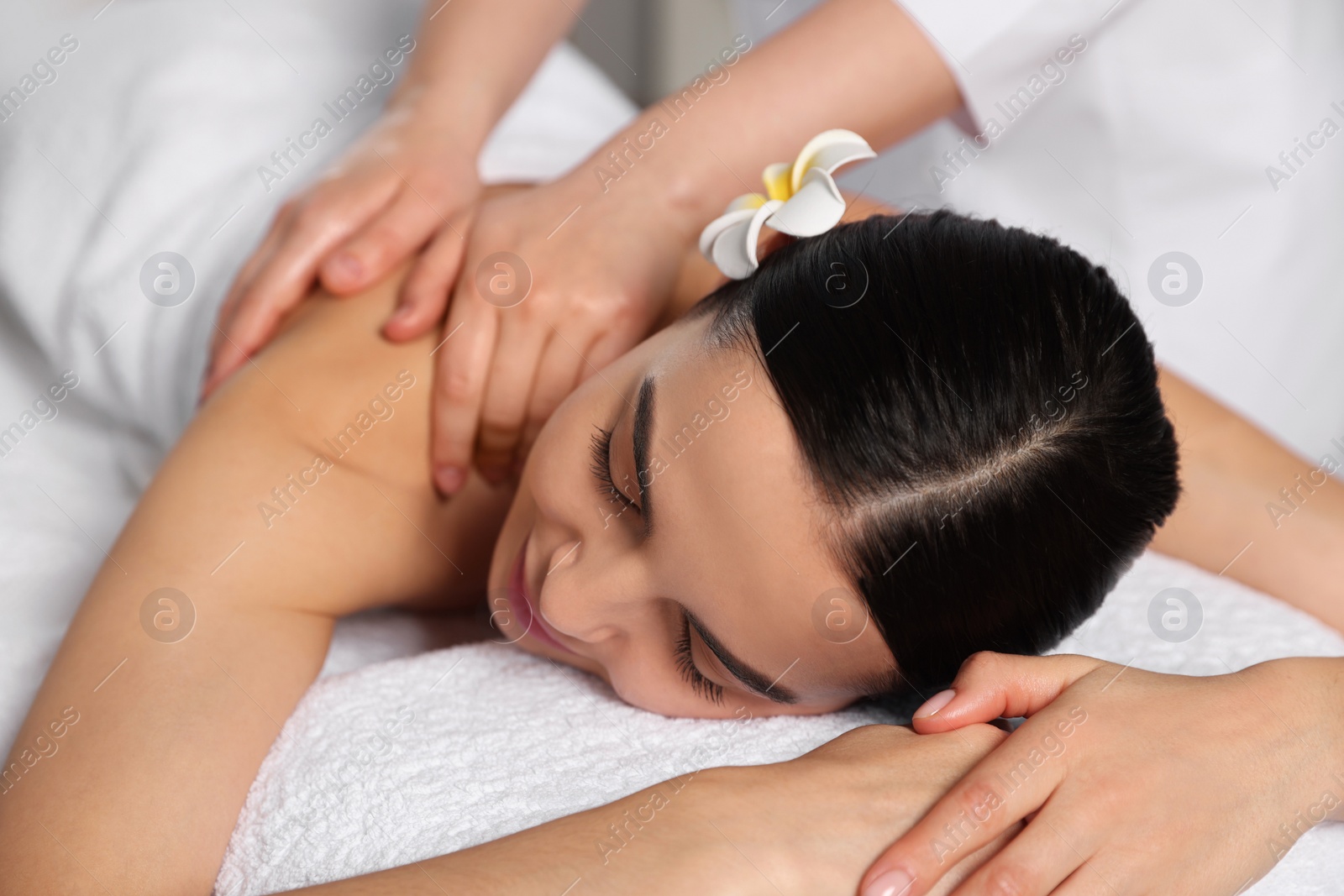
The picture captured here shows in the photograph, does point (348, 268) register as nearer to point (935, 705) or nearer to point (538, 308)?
point (538, 308)

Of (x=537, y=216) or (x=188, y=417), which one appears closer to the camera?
(x=537, y=216)

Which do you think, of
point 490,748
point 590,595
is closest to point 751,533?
point 590,595

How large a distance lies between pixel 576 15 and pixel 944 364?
90 centimetres

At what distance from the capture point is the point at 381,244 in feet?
3.43

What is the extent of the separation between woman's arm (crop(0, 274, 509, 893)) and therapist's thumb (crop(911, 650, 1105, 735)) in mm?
499

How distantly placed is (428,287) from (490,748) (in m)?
0.45

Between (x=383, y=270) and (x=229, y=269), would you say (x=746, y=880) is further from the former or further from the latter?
(x=229, y=269)

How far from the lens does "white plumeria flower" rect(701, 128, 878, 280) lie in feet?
2.67

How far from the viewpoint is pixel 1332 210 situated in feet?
4.67

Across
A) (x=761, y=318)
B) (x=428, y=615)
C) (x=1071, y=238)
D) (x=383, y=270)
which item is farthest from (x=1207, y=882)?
(x=1071, y=238)

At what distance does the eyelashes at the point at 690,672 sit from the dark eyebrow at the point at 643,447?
8cm

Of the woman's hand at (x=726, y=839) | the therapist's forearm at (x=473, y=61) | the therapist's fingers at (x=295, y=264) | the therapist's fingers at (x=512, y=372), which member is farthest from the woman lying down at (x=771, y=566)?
the therapist's forearm at (x=473, y=61)

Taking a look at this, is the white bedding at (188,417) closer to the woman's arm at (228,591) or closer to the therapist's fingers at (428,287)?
the woman's arm at (228,591)

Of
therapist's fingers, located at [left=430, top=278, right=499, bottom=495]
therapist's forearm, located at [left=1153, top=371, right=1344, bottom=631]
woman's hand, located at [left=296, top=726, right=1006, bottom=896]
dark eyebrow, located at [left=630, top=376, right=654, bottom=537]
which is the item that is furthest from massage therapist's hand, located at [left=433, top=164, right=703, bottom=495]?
therapist's forearm, located at [left=1153, top=371, right=1344, bottom=631]
